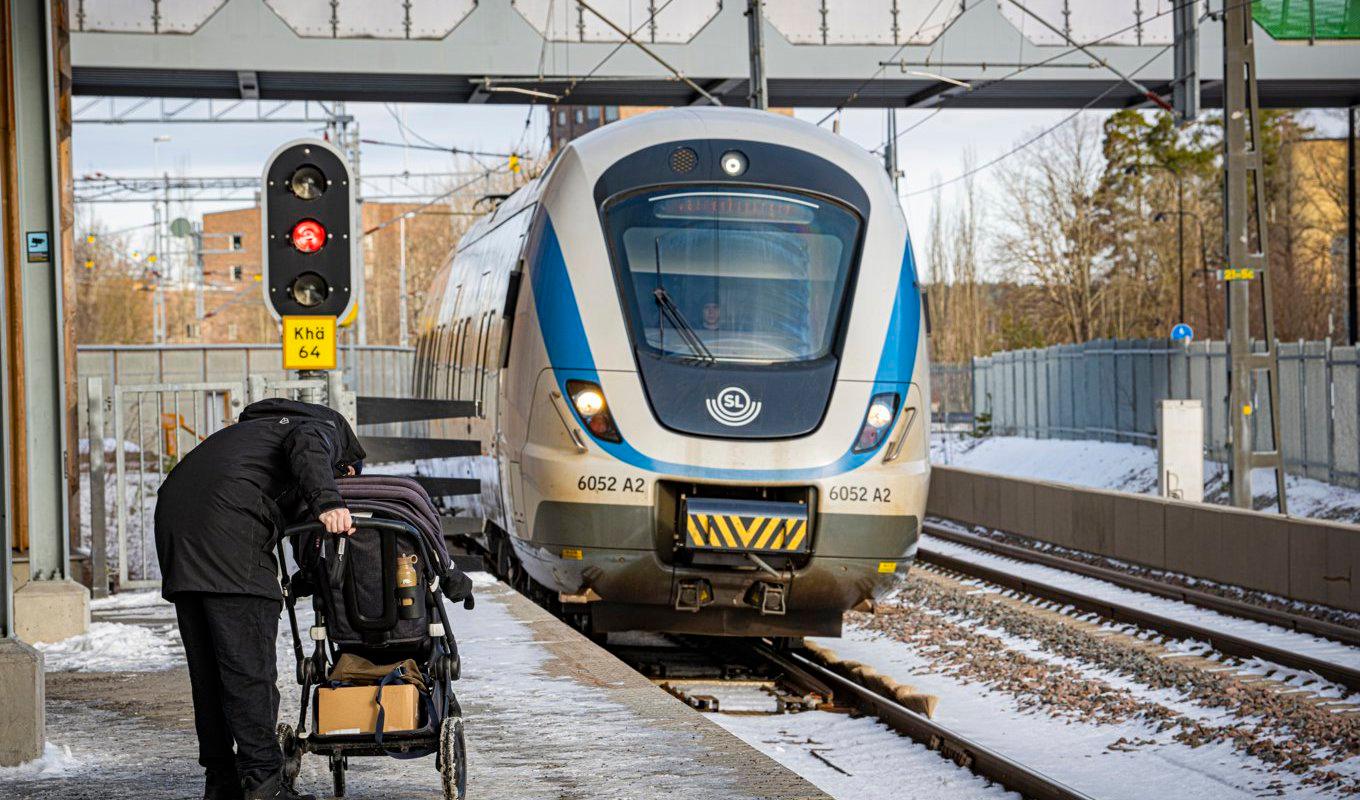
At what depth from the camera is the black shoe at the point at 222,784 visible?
6.11m

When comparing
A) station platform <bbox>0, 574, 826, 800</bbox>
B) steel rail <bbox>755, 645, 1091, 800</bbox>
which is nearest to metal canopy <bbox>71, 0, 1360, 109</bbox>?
steel rail <bbox>755, 645, 1091, 800</bbox>

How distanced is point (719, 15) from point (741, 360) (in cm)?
1822

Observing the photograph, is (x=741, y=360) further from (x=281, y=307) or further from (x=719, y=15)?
(x=719, y=15)

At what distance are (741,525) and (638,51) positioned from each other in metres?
18.3

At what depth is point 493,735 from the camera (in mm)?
7773

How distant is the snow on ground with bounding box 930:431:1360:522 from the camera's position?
24531 millimetres

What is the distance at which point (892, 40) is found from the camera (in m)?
27.8

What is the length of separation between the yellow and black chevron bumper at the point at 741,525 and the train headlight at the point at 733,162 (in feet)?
7.21

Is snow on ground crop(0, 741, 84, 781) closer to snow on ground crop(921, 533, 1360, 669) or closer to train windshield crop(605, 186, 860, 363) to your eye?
train windshield crop(605, 186, 860, 363)

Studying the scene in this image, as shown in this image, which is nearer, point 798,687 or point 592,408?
point 592,408

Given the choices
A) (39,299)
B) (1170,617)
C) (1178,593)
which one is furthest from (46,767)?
(1178,593)

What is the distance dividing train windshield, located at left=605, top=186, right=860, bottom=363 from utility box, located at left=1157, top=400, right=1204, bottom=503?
40.8 feet

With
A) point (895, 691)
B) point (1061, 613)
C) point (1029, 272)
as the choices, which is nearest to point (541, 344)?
point (895, 691)

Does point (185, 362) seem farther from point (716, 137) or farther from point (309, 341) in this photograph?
point (716, 137)
